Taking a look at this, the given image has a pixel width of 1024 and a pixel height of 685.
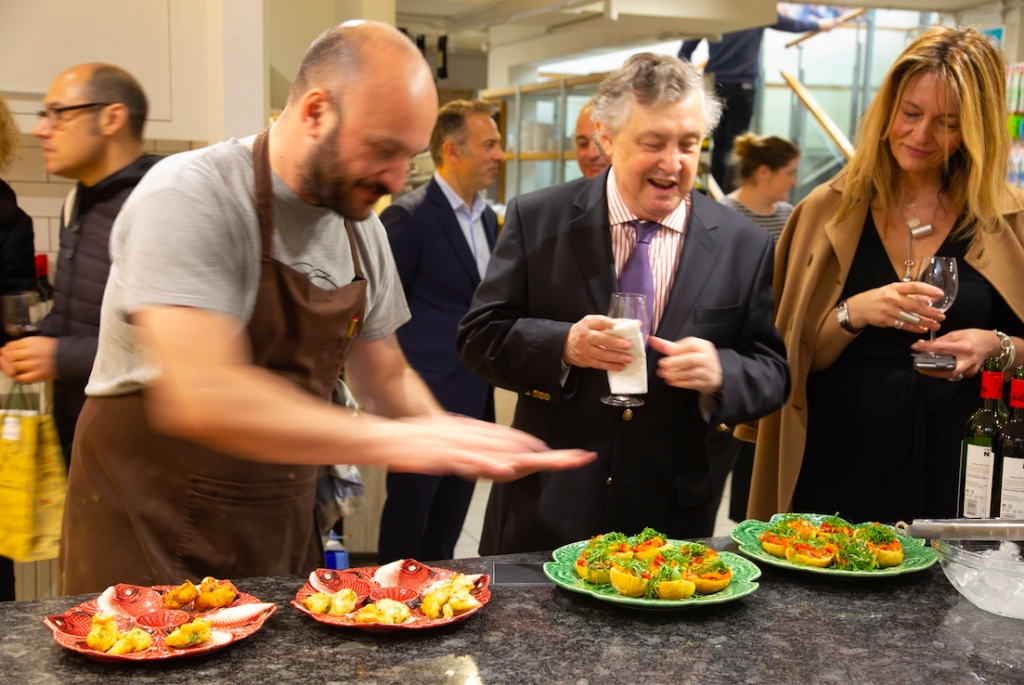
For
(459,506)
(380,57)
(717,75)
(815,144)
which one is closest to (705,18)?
(717,75)

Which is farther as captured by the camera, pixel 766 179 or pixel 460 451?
pixel 766 179

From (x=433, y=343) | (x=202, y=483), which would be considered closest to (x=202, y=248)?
(x=202, y=483)

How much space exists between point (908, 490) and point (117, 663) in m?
1.90

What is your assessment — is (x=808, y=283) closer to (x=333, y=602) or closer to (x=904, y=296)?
(x=904, y=296)

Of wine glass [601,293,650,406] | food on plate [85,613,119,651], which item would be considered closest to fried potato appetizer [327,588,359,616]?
food on plate [85,613,119,651]

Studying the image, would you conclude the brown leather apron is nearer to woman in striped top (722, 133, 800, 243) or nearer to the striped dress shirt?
the striped dress shirt

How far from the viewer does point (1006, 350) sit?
89.4 inches

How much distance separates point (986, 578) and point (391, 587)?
1017 millimetres

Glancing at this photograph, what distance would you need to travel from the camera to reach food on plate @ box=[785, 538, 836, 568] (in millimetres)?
1756

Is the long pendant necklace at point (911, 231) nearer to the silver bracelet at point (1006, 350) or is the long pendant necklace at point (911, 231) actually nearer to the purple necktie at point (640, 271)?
the silver bracelet at point (1006, 350)

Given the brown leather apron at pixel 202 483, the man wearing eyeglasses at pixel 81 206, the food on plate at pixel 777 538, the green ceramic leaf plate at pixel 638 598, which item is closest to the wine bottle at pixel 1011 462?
the food on plate at pixel 777 538

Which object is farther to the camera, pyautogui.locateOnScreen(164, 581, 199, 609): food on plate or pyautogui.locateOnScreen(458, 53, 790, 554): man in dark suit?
pyautogui.locateOnScreen(458, 53, 790, 554): man in dark suit

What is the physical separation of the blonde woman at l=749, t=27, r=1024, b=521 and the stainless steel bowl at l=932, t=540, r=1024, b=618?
69 centimetres

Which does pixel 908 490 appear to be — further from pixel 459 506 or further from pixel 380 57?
pixel 459 506
